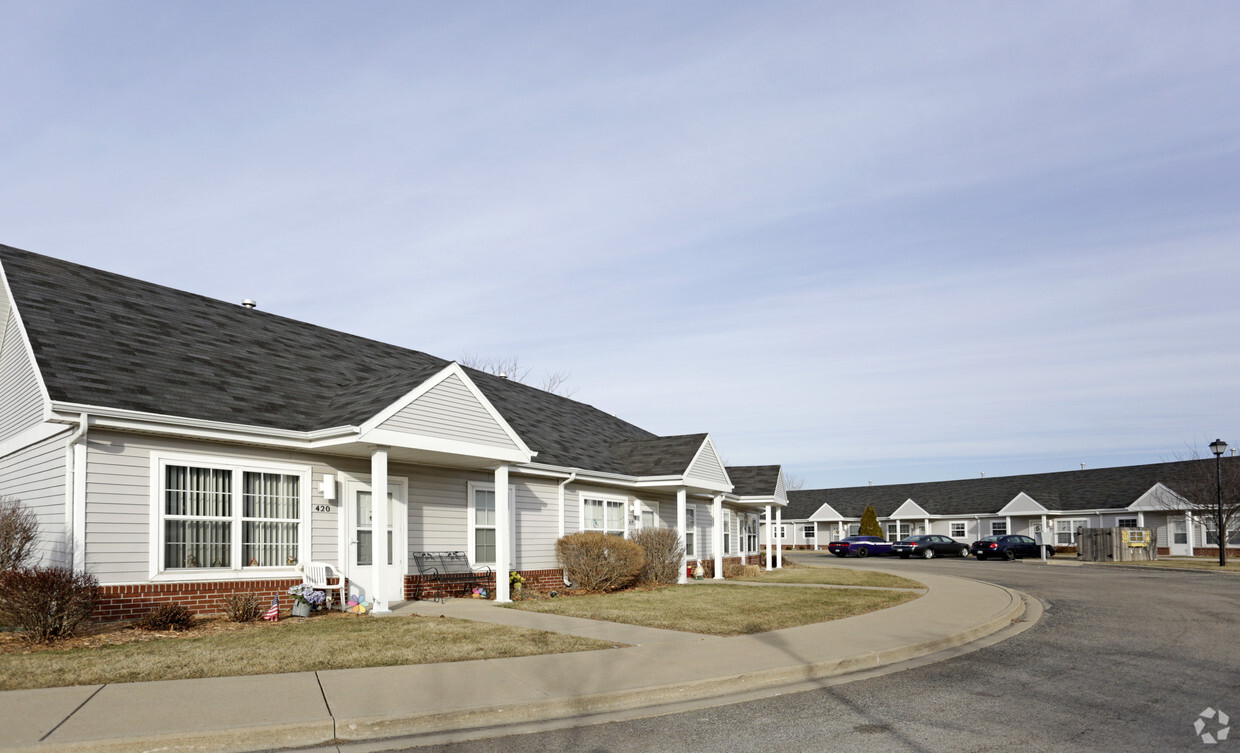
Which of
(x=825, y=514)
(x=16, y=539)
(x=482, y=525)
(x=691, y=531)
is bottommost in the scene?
(x=825, y=514)

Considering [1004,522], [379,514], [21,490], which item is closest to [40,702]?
[379,514]

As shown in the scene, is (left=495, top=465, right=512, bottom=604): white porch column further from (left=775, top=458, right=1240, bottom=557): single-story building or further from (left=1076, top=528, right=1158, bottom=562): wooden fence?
(left=1076, top=528, right=1158, bottom=562): wooden fence

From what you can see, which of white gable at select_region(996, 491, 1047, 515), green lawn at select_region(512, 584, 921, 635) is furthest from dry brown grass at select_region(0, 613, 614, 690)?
white gable at select_region(996, 491, 1047, 515)

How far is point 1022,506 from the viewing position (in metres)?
55.5

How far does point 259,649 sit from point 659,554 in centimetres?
1373

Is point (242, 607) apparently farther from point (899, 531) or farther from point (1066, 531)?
point (899, 531)

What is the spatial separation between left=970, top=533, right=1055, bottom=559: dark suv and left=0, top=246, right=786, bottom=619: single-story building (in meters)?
32.6

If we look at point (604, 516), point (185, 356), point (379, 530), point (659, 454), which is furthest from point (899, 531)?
point (185, 356)

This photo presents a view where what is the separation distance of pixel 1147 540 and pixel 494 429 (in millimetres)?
36011

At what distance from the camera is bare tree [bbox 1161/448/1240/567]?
1497 inches

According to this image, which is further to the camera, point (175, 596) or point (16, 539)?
point (175, 596)

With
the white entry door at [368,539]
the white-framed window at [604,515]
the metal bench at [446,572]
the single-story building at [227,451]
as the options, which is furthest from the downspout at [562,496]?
the white entry door at [368,539]

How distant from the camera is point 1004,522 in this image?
57.2 meters

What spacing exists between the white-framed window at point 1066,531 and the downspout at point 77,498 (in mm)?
54884
